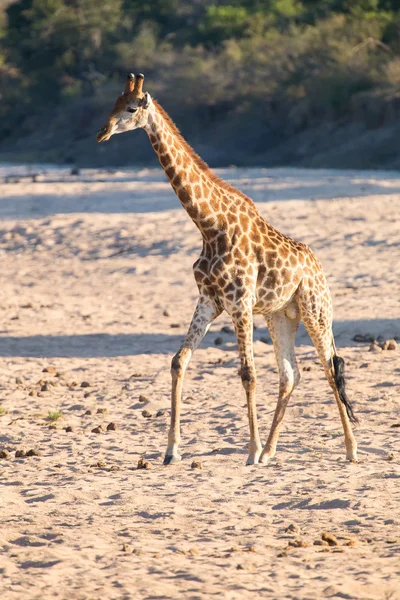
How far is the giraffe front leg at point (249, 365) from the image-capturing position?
6.94 meters

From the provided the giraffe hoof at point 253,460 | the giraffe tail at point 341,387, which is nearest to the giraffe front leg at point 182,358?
the giraffe hoof at point 253,460

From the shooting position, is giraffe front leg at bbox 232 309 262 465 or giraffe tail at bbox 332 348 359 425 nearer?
giraffe front leg at bbox 232 309 262 465

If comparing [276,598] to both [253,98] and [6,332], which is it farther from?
[253,98]

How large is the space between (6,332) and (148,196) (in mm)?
9038

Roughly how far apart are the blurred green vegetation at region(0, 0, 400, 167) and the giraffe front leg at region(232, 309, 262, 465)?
2084 centimetres

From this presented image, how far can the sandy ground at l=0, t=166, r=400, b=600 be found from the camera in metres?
4.98

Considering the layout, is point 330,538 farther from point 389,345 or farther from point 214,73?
point 214,73

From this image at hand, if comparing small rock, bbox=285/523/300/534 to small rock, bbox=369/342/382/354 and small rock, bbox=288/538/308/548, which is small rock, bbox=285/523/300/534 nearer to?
small rock, bbox=288/538/308/548

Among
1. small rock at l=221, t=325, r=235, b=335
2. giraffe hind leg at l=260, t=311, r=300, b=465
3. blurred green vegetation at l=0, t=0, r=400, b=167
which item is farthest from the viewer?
blurred green vegetation at l=0, t=0, r=400, b=167

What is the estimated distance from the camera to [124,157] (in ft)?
123

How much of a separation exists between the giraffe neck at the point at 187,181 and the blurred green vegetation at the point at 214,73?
20492 mm

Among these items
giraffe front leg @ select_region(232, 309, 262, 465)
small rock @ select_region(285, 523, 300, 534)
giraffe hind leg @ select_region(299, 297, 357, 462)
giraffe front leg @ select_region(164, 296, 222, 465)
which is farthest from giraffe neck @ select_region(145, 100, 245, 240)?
small rock @ select_region(285, 523, 300, 534)

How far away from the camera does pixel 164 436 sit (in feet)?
26.0

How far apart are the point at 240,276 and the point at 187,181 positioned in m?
0.78
